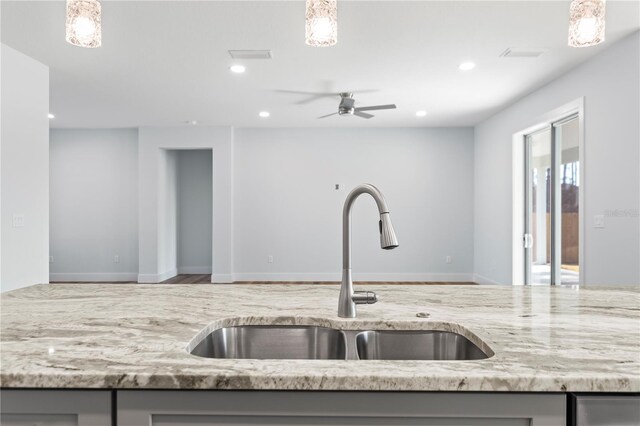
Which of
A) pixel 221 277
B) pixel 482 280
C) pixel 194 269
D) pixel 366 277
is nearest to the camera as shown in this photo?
pixel 482 280

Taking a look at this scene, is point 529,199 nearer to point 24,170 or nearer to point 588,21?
point 588,21

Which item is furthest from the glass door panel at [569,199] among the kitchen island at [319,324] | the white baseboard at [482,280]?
the kitchen island at [319,324]

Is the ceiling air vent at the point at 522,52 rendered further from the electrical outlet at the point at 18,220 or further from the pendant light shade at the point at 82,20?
the electrical outlet at the point at 18,220

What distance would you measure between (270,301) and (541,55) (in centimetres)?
356

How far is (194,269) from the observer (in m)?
7.65

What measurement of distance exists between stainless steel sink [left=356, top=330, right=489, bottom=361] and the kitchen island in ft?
0.08

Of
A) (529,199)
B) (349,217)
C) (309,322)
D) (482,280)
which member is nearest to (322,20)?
(349,217)

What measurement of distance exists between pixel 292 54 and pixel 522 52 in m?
2.02

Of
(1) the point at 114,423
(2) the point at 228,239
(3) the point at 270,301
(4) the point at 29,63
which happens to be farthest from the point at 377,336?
(2) the point at 228,239

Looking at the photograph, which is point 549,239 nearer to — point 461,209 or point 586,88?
point 586,88

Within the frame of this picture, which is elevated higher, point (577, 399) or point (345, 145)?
point (345, 145)

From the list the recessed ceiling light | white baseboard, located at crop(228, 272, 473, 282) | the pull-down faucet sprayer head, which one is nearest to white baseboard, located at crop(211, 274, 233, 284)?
white baseboard, located at crop(228, 272, 473, 282)

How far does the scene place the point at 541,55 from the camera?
144 inches

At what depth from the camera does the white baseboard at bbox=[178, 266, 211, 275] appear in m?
7.65
